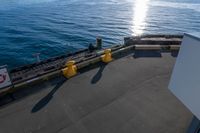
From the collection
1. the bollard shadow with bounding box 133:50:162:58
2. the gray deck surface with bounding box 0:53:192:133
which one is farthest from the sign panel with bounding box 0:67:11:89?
the bollard shadow with bounding box 133:50:162:58

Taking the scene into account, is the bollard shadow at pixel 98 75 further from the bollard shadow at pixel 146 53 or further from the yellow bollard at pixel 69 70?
the bollard shadow at pixel 146 53

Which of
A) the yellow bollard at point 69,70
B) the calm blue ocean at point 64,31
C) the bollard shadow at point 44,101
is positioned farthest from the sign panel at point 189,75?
the calm blue ocean at point 64,31

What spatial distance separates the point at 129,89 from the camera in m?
9.46

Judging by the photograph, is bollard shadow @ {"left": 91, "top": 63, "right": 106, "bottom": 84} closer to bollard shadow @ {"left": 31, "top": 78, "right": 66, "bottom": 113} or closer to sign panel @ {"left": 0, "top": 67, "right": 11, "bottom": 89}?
bollard shadow @ {"left": 31, "top": 78, "right": 66, "bottom": 113}

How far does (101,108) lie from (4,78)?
4.83 meters

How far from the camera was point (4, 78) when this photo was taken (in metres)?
8.37

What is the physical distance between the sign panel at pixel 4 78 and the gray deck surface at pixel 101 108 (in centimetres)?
101

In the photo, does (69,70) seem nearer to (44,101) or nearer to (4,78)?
(44,101)

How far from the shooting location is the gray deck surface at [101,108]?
707cm

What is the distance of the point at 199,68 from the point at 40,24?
38.7 m

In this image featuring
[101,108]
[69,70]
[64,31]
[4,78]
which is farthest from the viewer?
[64,31]

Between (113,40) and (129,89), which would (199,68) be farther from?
(113,40)

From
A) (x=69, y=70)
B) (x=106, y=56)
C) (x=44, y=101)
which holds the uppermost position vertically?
(x=106, y=56)

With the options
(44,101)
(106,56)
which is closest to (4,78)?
(44,101)
